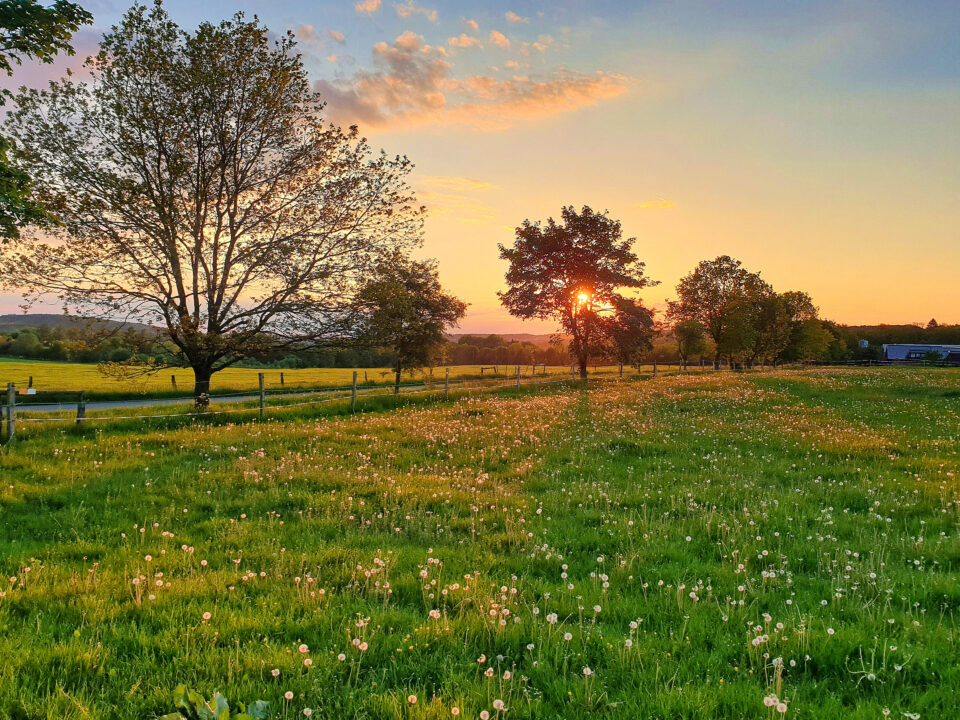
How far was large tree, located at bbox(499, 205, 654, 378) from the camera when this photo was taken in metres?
44.2

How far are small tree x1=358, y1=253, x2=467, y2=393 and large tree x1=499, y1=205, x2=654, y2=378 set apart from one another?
620 centimetres

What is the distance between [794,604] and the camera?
204 inches

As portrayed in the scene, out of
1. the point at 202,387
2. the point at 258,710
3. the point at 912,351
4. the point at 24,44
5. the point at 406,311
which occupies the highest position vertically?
the point at 24,44

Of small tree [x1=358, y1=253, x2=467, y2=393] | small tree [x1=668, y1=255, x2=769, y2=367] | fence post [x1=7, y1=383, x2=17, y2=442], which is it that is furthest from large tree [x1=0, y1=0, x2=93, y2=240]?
small tree [x1=668, y1=255, x2=769, y2=367]

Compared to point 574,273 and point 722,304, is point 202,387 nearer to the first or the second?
point 574,273

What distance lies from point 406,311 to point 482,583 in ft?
64.8

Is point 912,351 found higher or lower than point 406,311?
lower

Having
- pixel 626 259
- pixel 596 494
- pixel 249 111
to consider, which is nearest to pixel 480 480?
pixel 596 494

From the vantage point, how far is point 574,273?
44312 millimetres

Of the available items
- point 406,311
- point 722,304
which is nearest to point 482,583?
point 406,311

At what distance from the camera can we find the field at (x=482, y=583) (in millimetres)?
3838

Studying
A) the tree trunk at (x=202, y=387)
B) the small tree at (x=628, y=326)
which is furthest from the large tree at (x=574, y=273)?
the tree trunk at (x=202, y=387)

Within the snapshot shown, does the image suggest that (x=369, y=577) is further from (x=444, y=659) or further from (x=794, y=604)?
(x=794, y=604)

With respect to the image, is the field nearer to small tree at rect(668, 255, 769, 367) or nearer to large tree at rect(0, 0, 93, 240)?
large tree at rect(0, 0, 93, 240)
